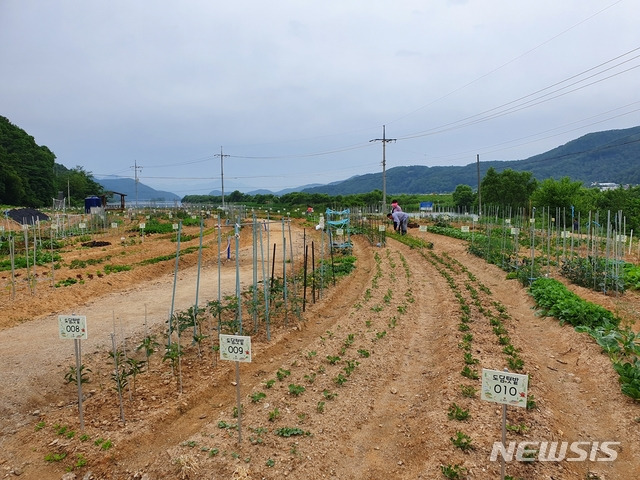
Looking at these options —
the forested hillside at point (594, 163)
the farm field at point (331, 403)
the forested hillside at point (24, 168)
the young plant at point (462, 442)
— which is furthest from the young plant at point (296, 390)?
the forested hillside at point (594, 163)

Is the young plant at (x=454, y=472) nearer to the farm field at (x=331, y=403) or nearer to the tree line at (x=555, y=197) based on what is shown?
the farm field at (x=331, y=403)

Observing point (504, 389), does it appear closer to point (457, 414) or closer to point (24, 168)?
point (457, 414)

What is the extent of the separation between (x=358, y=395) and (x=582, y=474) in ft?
8.01

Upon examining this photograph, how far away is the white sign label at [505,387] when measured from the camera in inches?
131

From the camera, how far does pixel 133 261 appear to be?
16766 mm

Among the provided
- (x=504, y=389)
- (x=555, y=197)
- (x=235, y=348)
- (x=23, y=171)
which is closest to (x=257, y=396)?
(x=235, y=348)

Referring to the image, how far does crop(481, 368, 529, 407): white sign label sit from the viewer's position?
332 cm

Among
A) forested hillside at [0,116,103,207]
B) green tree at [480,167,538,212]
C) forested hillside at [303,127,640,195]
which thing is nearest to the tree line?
green tree at [480,167,538,212]

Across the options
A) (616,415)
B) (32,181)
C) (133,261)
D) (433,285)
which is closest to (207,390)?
(616,415)

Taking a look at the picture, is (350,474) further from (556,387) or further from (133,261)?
(133,261)

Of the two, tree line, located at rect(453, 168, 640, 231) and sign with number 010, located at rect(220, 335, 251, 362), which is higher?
tree line, located at rect(453, 168, 640, 231)

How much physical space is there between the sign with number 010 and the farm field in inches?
32.8

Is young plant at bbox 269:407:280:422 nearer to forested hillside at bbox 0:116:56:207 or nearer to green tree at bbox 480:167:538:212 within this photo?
green tree at bbox 480:167:538:212

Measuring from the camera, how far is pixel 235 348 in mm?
4340
